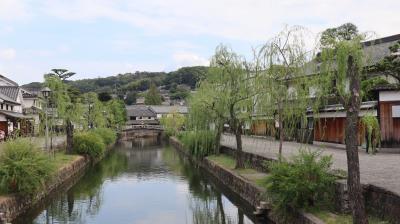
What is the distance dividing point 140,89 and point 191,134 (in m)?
136

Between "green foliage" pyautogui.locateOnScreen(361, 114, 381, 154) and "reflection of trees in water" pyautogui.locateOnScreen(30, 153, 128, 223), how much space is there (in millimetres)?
12079

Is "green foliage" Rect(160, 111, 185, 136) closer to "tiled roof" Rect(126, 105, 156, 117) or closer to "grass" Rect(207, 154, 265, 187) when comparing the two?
"tiled roof" Rect(126, 105, 156, 117)

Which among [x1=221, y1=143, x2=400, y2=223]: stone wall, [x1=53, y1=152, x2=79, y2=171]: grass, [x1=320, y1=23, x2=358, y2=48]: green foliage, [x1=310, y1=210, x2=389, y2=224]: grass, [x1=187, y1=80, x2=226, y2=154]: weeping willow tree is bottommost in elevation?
[x1=310, y1=210, x2=389, y2=224]: grass

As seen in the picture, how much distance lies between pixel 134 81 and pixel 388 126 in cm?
15690

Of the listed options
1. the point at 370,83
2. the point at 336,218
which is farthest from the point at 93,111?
the point at 336,218

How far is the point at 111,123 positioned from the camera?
63.5 meters

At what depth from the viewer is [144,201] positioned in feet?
63.3

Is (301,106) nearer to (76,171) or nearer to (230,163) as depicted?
(230,163)

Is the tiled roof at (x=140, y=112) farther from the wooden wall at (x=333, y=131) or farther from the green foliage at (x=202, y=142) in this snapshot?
the wooden wall at (x=333, y=131)

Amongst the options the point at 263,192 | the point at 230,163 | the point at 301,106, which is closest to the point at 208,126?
the point at 230,163

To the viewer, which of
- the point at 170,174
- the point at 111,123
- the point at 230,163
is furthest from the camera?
the point at 111,123

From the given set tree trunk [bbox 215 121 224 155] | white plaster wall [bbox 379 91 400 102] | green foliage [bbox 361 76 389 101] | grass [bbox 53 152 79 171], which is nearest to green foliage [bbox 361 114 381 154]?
white plaster wall [bbox 379 91 400 102]

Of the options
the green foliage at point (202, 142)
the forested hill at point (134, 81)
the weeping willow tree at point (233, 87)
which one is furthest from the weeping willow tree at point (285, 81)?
the forested hill at point (134, 81)

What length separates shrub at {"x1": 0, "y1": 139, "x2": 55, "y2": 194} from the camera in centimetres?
1461
